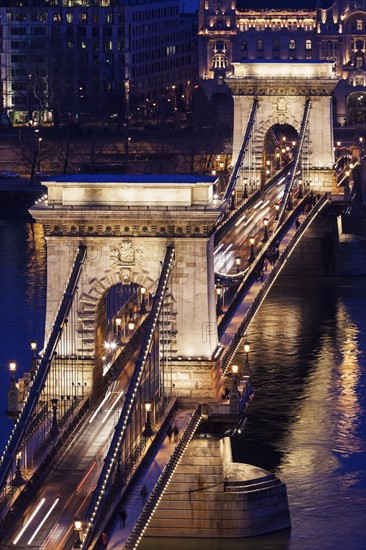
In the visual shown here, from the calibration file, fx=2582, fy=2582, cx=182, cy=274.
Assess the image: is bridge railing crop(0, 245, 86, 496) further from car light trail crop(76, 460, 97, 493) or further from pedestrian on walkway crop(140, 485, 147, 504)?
pedestrian on walkway crop(140, 485, 147, 504)

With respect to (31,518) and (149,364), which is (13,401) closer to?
(149,364)

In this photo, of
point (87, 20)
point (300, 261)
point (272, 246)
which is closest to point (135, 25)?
point (87, 20)

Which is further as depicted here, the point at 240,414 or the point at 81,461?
the point at 240,414

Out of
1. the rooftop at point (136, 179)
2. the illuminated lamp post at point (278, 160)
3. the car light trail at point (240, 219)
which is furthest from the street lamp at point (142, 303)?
the illuminated lamp post at point (278, 160)

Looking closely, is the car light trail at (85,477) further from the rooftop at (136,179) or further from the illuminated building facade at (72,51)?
the illuminated building facade at (72,51)

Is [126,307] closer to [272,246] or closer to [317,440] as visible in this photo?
[317,440]

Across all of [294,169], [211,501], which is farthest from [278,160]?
[211,501]

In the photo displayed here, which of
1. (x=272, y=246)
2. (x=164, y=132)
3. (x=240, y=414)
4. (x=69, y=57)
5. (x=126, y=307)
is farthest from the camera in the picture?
(x=69, y=57)
